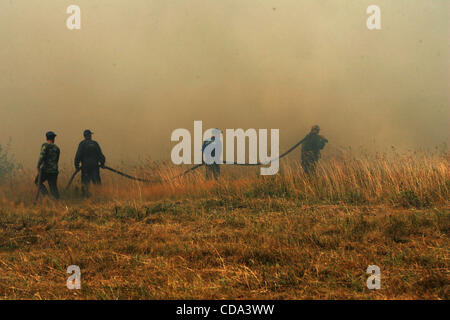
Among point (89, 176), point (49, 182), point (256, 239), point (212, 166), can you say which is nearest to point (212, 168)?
point (212, 166)

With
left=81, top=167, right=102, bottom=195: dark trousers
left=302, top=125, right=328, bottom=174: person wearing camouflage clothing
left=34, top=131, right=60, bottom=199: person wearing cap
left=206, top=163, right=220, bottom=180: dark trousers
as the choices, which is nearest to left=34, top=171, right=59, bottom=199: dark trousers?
left=34, top=131, right=60, bottom=199: person wearing cap

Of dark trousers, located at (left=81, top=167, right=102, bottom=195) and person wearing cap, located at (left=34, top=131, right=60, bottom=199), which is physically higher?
person wearing cap, located at (left=34, top=131, right=60, bottom=199)

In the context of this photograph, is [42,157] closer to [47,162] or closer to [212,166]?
[47,162]

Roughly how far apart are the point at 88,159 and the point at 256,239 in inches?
295

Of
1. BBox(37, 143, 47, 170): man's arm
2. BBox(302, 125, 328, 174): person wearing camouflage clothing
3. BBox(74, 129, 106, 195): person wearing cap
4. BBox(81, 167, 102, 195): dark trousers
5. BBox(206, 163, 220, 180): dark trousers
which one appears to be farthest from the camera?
BBox(302, 125, 328, 174): person wearing camouflage clothing

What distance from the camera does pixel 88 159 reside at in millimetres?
11305

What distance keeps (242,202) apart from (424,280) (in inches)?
207

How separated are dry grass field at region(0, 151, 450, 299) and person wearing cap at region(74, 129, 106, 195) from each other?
2.48 ft

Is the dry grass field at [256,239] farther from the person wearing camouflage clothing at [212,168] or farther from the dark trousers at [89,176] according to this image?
the person wearing camouflage clothing at [212,168]

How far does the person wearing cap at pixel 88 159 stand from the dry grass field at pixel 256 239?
756mm

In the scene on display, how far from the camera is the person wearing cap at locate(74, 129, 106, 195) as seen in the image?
11.2m

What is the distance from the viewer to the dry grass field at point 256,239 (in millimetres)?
3730

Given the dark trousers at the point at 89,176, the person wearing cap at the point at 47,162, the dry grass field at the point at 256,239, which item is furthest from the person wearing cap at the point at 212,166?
the person wearing cap at the point at 47,162

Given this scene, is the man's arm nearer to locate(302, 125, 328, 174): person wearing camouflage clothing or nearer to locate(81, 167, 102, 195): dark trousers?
locate(81, 167, 102, 195): dark trousers
